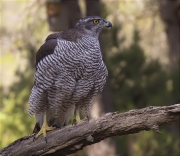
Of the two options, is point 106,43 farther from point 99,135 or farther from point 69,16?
point 99,135

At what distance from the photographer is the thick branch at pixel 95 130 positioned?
458cm

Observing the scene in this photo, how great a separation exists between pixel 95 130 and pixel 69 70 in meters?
0.77

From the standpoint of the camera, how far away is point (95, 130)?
4.75m

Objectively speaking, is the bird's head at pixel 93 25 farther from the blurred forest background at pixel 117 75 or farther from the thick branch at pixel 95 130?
the blurred forest background at pixel 117 75

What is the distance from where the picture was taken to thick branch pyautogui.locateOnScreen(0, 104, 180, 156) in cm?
458

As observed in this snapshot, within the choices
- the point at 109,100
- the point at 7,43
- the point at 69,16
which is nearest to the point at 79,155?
the point at 109,100

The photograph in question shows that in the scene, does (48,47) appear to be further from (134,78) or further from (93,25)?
(134,78)

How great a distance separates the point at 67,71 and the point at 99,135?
81 centimetres

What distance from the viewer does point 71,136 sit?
15.8 ft

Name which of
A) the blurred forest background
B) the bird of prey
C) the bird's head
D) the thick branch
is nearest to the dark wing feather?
the bird of prey

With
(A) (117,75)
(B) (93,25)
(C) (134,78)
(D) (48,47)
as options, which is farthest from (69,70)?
(C) (134,78)

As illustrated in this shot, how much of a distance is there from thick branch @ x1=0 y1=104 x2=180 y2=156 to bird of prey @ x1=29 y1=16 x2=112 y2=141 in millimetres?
241

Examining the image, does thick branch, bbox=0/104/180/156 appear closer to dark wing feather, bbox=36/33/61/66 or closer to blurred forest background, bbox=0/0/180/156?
dark wing feather, bbox=36/33/61/66

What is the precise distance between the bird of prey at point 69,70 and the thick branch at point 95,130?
241mm
